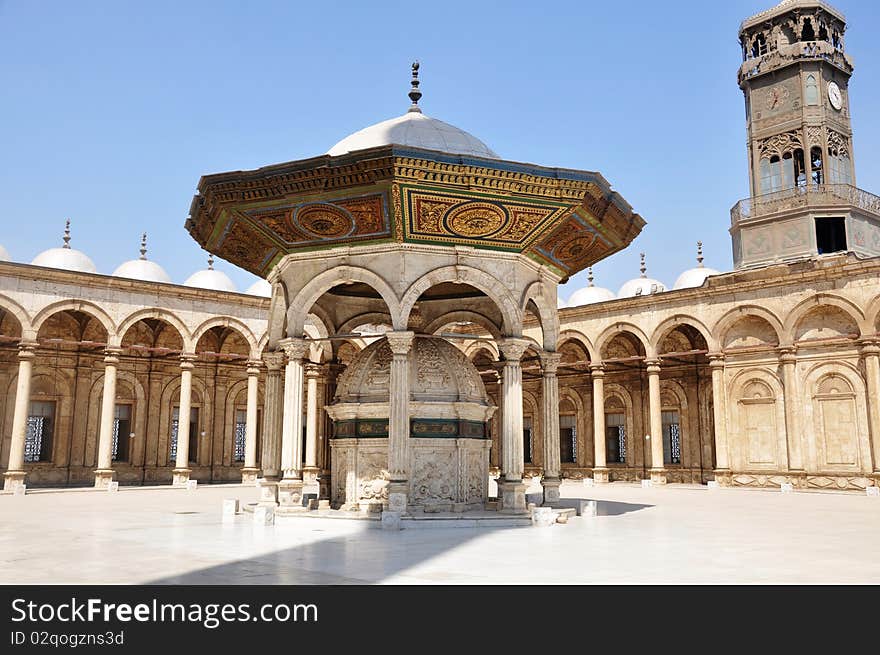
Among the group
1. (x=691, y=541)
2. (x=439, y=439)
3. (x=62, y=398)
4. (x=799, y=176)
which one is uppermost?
(x=799, y=176)

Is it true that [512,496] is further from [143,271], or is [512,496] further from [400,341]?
[143,271]

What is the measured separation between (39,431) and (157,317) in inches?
242

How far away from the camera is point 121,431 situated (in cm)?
2805

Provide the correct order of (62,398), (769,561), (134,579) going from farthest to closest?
1. (62,398)
2. (769,561)
3. (134,579)

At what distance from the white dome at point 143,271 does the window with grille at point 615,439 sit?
1872cm

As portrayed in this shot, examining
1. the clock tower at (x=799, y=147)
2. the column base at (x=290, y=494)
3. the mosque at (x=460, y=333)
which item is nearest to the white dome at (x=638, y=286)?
the mosque at (x=460, y=333)

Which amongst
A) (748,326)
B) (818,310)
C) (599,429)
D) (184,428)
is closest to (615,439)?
(599,429)

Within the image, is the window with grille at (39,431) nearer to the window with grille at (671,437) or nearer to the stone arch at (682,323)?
the stone arch at (682,323)

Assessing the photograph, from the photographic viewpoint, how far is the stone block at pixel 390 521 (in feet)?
33.3

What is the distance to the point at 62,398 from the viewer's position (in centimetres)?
2622

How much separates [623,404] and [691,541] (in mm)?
21897
